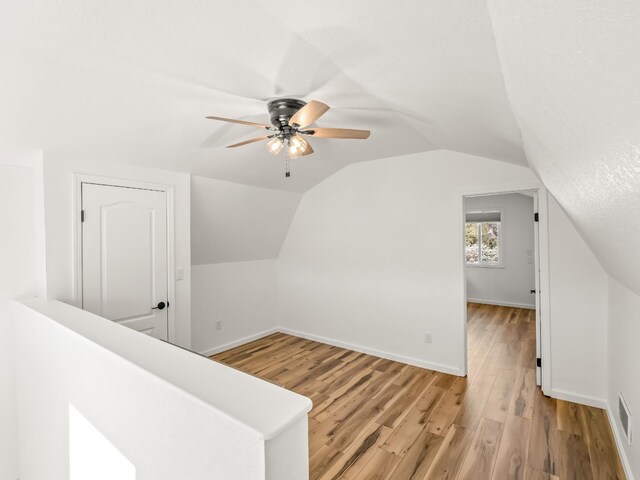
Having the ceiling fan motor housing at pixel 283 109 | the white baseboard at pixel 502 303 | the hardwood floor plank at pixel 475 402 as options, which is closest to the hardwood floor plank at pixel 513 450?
the hardwood floor plank at pixel 475 402

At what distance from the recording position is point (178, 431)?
917 mm

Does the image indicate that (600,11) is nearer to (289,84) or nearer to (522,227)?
(289,84)

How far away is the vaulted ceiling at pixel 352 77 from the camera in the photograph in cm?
60

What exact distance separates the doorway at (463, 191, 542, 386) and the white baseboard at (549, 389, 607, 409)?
159 cm

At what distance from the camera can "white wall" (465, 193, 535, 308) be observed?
6.43 metres

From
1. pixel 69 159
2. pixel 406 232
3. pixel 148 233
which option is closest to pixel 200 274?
pixel 148 233

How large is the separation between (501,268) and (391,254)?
408 centimetres

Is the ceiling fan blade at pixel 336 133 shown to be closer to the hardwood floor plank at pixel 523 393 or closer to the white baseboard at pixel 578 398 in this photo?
the hardwood floor plank at pixel 523 393

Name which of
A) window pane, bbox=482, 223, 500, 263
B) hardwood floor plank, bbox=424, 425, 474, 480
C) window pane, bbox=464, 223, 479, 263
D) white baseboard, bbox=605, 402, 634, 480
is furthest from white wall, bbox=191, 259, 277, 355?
window pane, bbox=482, 223, 500, 263

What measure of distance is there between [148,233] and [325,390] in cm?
233

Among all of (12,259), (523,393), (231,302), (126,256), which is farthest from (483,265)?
(12,259)

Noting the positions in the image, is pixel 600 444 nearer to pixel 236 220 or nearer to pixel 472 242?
pixel 236 220

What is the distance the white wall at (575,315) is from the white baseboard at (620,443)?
294 millimetres

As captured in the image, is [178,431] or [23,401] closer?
[178,431]
